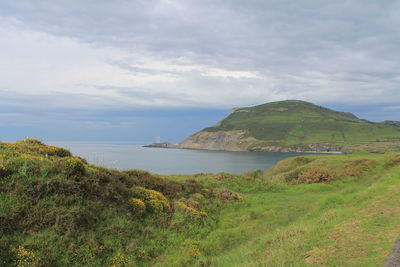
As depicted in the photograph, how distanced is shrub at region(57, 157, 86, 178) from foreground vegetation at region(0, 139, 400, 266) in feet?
0.14

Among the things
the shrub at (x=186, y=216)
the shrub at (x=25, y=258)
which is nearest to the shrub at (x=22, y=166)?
the shrub at (x=25, y=258)

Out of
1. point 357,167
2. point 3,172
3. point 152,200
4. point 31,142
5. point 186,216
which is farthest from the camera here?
point 357,167

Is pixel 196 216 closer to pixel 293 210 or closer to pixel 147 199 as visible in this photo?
pixel 147 199

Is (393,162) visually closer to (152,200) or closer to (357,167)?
(357,167)

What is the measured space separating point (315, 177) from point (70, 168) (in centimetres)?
2525

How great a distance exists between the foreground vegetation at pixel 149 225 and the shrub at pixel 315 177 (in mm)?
11161

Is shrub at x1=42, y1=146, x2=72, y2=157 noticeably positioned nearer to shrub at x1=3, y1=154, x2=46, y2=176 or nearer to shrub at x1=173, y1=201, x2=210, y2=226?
shrub at x1=3, y1=154, x2=46, y2=176

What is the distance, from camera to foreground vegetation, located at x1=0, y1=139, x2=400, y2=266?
8.66 metres

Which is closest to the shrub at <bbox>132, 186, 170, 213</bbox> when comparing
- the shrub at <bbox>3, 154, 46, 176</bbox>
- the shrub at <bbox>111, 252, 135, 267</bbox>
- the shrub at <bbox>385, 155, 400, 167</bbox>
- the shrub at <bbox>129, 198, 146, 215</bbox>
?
the shrub at <bbox>129, 198, 146, 215</bbox>

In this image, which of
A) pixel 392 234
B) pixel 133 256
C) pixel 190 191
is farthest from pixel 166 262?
pixel 190 191

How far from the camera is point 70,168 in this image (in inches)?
513

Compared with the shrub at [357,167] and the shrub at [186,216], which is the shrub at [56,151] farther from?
the shrub at [357,167]

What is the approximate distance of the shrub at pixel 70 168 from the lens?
12.9 meters

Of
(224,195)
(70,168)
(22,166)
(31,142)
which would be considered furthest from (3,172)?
(224,195)
